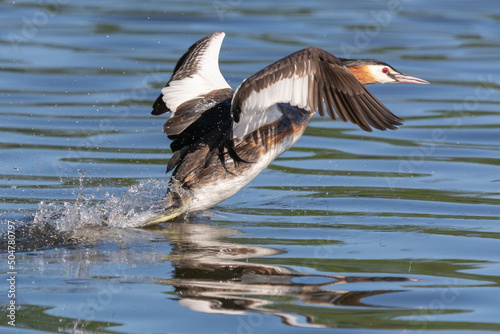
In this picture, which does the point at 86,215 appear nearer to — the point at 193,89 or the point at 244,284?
the point at 193,89

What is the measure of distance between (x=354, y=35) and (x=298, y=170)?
864cm

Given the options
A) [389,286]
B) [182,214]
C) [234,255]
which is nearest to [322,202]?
[182,214]

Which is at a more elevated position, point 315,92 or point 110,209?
point 315,92

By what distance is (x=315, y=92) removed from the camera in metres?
7.16

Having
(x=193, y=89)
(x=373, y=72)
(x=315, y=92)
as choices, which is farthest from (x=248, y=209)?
(x=373, y=72)

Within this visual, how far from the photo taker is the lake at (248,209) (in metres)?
5.49

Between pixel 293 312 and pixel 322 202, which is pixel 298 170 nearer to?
pixel 322 202

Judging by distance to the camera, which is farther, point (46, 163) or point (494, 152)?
point (494, 152)

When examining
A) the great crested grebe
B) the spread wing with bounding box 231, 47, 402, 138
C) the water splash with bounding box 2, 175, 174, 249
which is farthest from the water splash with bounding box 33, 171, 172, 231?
the spread wing with bounding box 231, 47, 402, 138

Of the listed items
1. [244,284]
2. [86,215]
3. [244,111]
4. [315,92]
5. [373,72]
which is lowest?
[244,284]

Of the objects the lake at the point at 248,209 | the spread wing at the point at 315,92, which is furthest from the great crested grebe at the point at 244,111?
the lake at the point at 248,209

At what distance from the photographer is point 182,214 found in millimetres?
8266

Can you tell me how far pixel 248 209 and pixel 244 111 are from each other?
134cm

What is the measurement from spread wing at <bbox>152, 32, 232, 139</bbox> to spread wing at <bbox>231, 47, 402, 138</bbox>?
1.07 m
